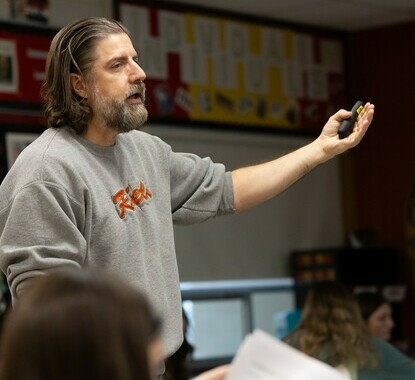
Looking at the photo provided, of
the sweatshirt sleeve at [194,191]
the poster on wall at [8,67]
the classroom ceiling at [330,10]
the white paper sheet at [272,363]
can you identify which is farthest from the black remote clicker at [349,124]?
the classroom ceiling at [330,10]

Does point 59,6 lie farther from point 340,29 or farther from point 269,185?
point 269,185

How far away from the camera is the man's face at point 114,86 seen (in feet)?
8.21

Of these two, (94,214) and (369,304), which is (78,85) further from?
(369,304)

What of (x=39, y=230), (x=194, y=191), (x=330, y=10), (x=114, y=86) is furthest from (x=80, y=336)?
(x=330, y=10)

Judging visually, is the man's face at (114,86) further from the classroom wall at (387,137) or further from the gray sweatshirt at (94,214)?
the classroom wall at (387,137)

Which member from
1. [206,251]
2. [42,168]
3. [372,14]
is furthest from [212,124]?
[42,168]

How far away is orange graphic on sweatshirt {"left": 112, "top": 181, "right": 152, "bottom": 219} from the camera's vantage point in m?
2.44

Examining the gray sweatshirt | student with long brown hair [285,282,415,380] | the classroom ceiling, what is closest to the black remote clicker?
the gray sweatshirt

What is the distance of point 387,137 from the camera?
7285mm

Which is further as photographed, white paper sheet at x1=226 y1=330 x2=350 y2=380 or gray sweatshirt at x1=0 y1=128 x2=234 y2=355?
gray sweatshirt at x1=0 y1=128 x2=234 y2=355

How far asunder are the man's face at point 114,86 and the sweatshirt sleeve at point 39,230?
0.25 metres

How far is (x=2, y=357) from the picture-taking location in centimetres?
126

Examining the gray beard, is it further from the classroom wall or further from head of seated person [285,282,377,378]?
the classroom wall

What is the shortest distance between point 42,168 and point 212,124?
4.31m
